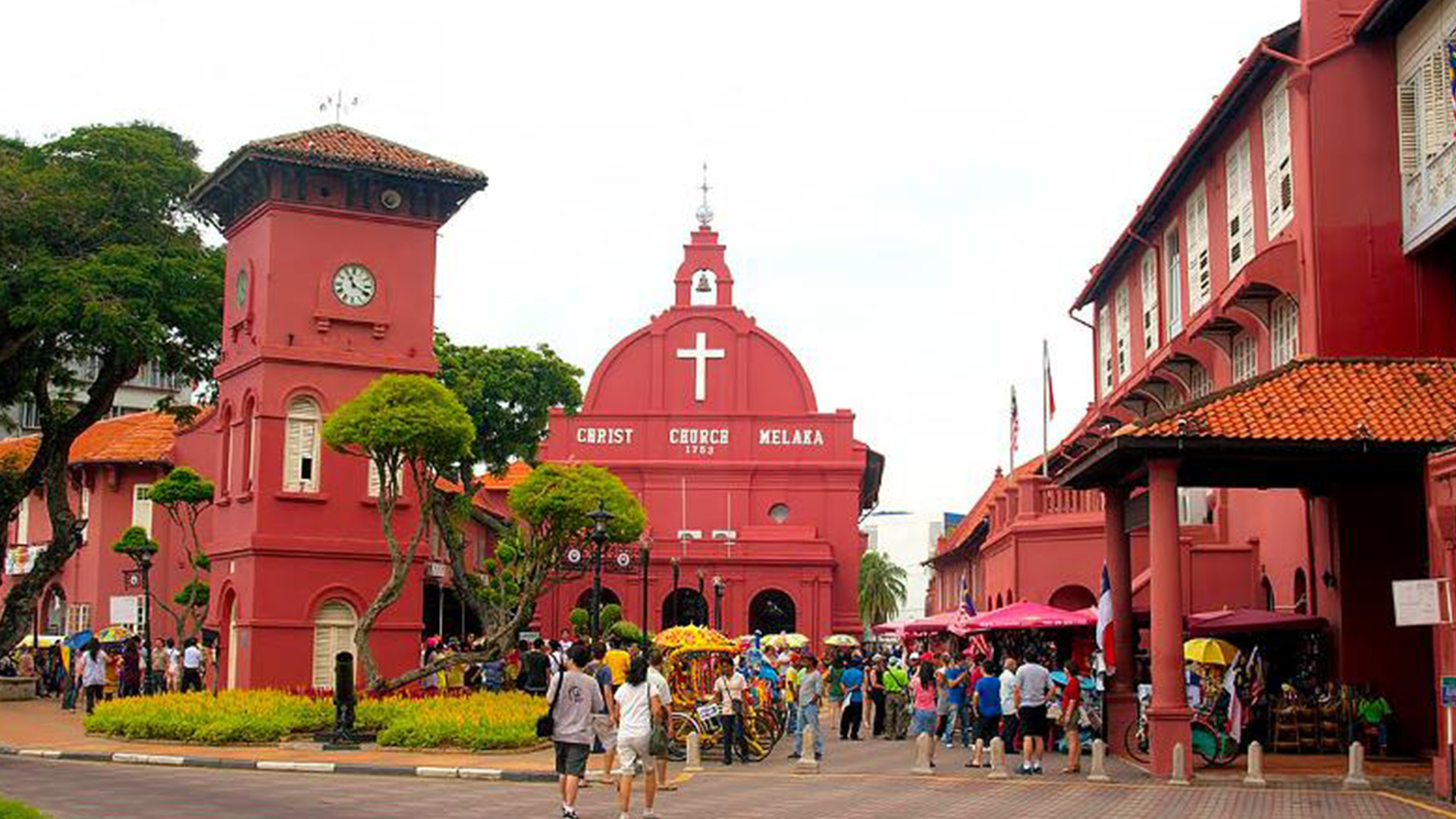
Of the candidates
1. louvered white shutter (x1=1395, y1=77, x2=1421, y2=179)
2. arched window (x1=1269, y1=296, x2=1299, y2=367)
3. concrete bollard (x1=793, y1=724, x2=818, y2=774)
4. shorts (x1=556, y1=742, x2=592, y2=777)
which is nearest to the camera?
shorts (x1=556, y1=742, x2=592, y2=777)

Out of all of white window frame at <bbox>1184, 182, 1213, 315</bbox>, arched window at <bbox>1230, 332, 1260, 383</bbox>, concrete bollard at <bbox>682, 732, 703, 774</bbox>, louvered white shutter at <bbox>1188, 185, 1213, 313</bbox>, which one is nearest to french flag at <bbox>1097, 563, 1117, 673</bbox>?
arched window at <bbox>1230, 332, 1260, 383</bbox>

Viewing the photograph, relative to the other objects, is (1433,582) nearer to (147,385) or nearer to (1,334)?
(1,334)

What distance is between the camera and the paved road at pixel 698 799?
16.6 m

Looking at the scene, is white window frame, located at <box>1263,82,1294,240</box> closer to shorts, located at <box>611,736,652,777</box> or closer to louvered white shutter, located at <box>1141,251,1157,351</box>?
louvered white shutter, located at <box>1141,251,1157,351</box>

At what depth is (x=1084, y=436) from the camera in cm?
3700

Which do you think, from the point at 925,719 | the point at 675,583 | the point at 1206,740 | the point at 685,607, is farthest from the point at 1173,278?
the point at 685,607

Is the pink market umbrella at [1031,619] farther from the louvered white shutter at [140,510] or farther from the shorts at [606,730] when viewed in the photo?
the louvered white shutter at [140,510]

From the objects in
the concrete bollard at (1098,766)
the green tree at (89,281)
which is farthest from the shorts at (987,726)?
the green tree at (89,281)

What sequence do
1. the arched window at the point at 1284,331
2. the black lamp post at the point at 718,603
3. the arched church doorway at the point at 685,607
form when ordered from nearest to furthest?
the arched window at the point at 1284,331 < the black lamp post at the point at 718,603 < the arched church doorway at the point at 685,607

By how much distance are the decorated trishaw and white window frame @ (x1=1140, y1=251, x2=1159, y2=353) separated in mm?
13917

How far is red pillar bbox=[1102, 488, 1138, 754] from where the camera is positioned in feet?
77.0

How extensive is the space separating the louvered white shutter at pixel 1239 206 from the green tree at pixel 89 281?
69.4 ft

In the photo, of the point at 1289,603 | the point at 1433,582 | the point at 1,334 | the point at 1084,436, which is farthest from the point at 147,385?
the point at 1433,582

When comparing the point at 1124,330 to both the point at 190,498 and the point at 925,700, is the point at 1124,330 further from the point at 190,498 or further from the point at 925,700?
the point at 190,498
